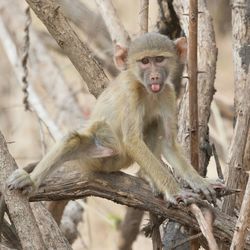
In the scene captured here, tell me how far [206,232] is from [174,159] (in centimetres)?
144

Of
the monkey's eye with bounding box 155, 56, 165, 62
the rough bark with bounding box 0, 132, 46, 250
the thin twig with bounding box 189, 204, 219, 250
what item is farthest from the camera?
the monkey's eye with bounding box 155, 56, 165, 62

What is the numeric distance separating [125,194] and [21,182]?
0.61 metres

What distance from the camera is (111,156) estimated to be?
4.88m

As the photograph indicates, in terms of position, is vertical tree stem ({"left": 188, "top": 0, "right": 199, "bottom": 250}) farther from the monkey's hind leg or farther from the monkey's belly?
the monkey's hind leg

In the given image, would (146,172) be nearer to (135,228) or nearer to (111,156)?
(111,156)

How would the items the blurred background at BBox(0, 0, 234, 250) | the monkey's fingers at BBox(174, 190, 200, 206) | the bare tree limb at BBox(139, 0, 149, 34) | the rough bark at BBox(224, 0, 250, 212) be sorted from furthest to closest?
the blurred background at BBox(0, 0, 234, 250) < the bare tree limb at BBox(139, 0, 149, 34) < the rough bark at BBox(224, 0, 250, 212) < the monkey's fingers at BBox(174, 190, 200, 206)

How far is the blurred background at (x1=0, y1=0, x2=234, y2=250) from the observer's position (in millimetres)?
7930

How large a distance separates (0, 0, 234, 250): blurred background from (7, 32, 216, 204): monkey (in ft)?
1.32

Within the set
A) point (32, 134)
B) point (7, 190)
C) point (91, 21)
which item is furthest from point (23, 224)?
point (32, 134)

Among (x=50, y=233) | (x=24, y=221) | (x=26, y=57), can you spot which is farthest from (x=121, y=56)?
(x=26, y=57)

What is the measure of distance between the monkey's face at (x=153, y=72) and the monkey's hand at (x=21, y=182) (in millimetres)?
969

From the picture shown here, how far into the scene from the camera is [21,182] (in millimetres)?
4395

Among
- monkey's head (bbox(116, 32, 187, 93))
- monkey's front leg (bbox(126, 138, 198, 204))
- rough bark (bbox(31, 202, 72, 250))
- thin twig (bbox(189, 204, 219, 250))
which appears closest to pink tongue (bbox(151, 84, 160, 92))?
monkey's head (bbox(116, 32, 187, 93))

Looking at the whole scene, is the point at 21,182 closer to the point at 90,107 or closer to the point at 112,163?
the point at 112,163
